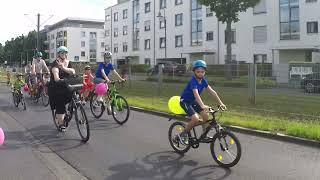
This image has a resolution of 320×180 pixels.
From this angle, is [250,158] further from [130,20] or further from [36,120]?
[130,20]

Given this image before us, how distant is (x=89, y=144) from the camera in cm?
1005

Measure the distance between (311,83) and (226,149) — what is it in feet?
27.5

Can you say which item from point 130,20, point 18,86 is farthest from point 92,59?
point 18,86

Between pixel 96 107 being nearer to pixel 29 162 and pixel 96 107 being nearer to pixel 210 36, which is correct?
pixel 29 162

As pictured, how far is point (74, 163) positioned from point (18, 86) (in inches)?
436

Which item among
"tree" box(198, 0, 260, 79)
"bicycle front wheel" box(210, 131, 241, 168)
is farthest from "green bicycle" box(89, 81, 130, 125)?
"tree" box(198, 0, 260, 79)

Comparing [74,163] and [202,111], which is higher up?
[202,111]

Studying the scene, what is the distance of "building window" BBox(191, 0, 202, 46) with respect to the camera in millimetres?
63688

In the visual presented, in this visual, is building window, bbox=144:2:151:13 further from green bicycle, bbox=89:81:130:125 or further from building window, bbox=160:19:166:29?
green bicycle, bbox=89:81:130:125

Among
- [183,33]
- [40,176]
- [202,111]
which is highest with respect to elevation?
[183,33]

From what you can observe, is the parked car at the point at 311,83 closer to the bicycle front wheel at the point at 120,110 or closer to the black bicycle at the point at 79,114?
the bicycle front wheel at the point at 120,110

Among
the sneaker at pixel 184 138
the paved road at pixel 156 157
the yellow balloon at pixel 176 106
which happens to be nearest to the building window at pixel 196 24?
the paved road at pixel 156 157

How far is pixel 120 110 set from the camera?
43.3 feet

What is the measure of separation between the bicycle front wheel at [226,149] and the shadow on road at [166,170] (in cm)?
17
